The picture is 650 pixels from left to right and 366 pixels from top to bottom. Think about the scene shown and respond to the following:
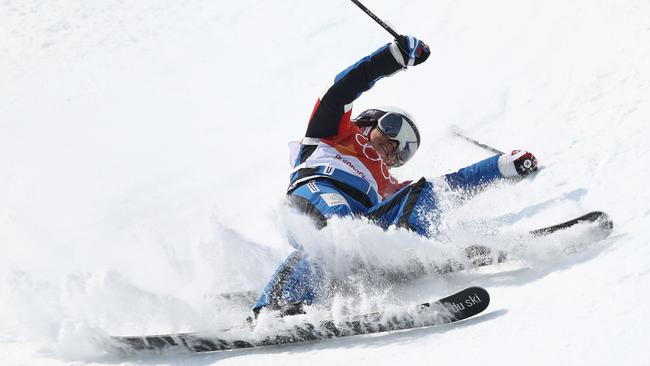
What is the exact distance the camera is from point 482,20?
8.92m

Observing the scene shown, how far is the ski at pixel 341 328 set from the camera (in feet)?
11.7

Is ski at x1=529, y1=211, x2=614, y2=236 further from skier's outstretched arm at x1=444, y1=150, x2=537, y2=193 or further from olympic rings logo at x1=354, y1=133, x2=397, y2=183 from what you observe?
olympic rings logo at x1=354, y1=133, x2=397, y2=183

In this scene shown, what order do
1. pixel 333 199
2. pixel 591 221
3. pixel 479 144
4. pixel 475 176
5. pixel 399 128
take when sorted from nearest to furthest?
pixel 591 221, pixel 333 199, pixel 475 176, pixel 399 128, pixel 479 144

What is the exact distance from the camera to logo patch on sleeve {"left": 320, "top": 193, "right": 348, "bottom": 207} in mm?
4828

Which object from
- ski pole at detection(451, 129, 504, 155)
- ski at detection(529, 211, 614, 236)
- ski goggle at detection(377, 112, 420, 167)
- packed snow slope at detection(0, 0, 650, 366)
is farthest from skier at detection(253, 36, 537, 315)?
ski pole at detection(451, 129, 504, 155)

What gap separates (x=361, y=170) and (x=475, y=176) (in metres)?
0.83

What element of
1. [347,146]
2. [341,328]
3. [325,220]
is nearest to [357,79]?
[347,146]

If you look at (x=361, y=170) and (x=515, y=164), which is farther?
(x=361, y=170)

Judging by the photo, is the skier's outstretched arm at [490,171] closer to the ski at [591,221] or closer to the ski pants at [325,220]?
the ski pants at [325,220]

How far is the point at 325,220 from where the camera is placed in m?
4.75

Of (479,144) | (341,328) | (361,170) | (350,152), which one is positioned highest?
(479,144)

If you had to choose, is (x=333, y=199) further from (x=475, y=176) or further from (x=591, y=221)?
(x=591, y=221)

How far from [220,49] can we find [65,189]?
4.29 meters

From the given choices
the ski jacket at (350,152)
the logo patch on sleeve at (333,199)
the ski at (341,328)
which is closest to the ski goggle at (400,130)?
the ski jacket at (350,152)
